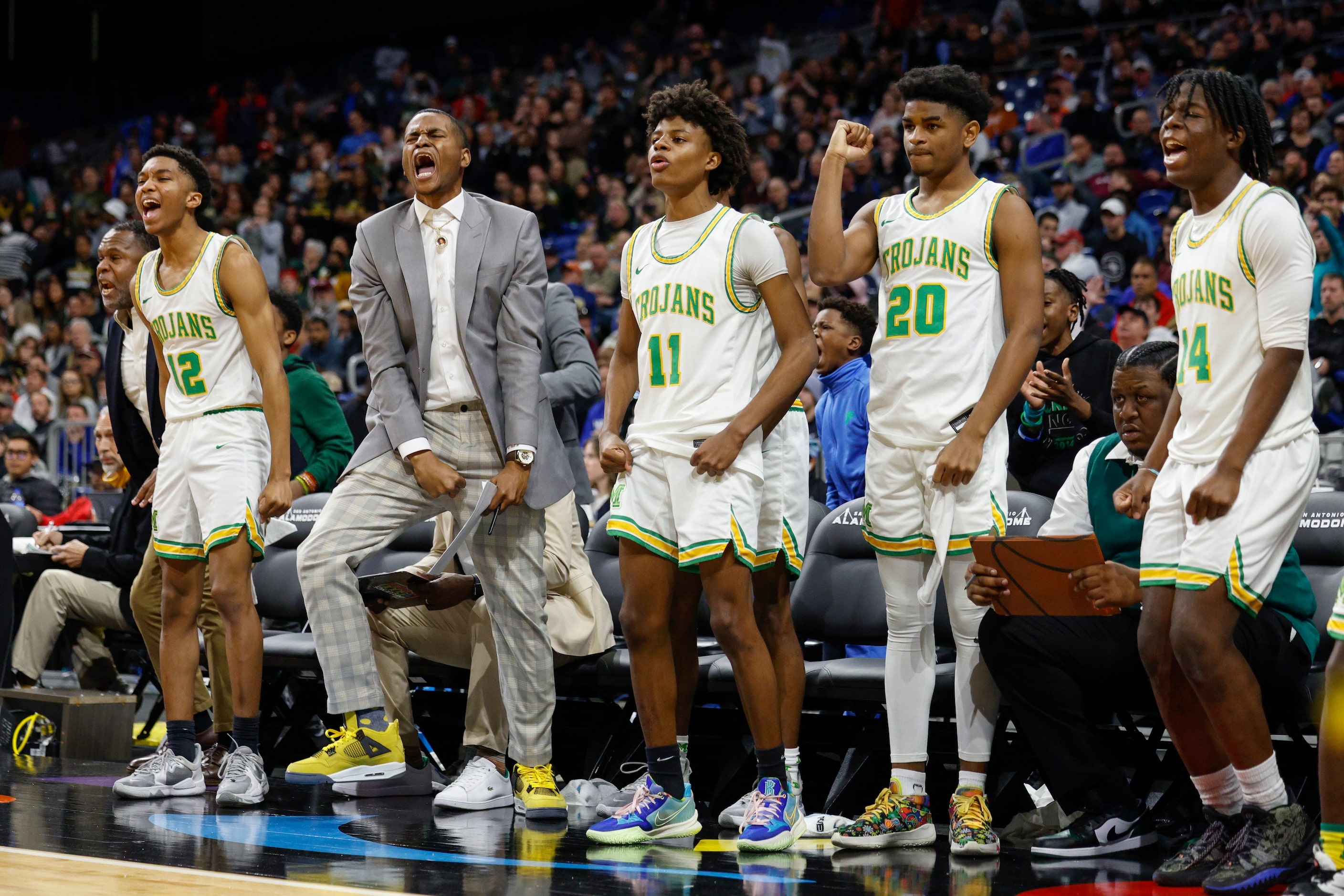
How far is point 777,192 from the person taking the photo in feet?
40.4

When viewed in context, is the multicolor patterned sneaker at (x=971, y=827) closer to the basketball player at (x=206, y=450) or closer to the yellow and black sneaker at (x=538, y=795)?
the yellow and black sneaker at (x=538, y=795)

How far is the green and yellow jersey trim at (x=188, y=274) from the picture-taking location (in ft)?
14.9

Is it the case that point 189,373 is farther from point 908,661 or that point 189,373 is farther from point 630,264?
point 908,661

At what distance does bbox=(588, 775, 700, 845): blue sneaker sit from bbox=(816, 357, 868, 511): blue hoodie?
2.24m

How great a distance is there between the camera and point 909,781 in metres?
3.77

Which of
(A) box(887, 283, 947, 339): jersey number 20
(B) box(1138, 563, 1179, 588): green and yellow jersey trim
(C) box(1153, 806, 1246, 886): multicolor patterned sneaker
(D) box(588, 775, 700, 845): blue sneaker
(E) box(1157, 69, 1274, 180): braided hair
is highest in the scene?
(E) box(1157, 69, 1274, 180): braided hair

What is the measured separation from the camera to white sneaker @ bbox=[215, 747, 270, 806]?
4.25 meters

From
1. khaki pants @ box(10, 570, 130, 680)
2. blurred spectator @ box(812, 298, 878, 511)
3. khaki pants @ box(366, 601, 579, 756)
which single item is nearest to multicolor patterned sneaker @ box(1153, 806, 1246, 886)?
khaki pants @ box(366, 601, 579, 756)

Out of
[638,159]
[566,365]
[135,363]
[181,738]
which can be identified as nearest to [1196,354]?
[566,365]

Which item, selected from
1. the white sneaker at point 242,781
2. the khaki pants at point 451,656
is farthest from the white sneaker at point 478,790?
the white sneaker at point 242,781

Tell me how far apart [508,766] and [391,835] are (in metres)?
1.54

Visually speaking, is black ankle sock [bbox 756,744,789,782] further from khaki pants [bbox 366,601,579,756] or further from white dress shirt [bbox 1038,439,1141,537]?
khaki pants [bbox 366,601,579,756]

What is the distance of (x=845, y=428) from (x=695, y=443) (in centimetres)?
211

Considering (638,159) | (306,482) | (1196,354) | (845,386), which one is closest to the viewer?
(1196,354)
